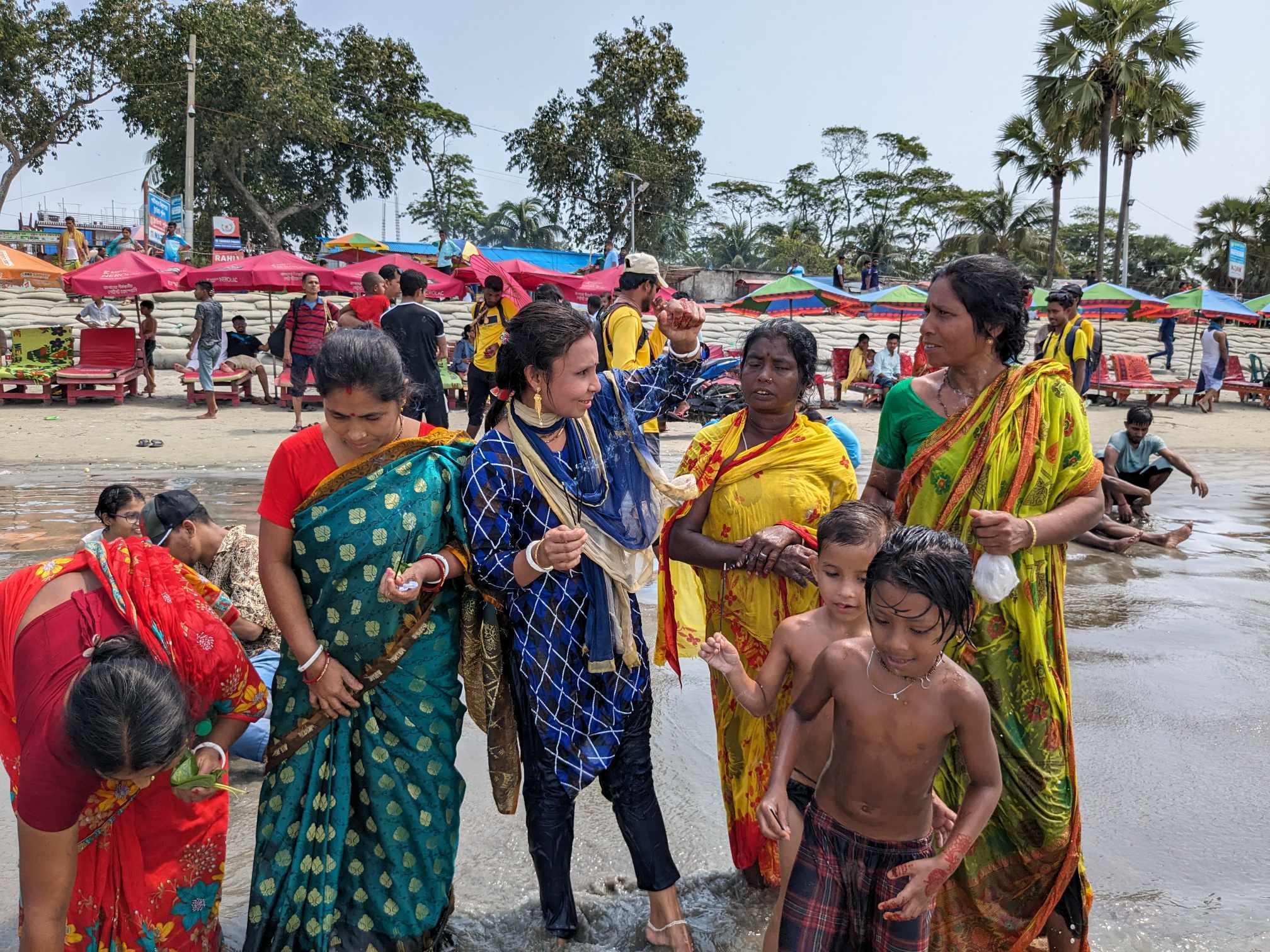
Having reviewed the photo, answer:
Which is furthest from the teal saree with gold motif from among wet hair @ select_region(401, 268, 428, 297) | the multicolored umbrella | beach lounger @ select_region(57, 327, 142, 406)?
the multicolored umbrella

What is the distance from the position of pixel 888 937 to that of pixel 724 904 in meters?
0.85

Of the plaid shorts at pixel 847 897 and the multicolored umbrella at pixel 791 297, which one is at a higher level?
the multicolored umbrella at pixel 791 297

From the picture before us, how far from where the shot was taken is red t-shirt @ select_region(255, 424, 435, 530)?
2322 millimetres

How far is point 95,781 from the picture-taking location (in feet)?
6.65

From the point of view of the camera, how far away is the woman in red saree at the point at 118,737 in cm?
194

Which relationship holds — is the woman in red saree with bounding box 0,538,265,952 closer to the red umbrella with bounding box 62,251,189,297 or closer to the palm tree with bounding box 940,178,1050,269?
the red umbrella with bounding box 62,251,189,297

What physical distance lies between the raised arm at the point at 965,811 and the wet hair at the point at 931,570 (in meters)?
0.18

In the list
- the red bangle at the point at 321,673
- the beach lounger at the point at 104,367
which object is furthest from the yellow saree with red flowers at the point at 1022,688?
the beach lounger at the point at 104,367

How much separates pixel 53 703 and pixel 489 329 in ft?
22.8

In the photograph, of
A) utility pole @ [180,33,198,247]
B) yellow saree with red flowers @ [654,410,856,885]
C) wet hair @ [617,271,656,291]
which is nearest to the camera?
yellow saree with red flowers @ [654,410,856,885]

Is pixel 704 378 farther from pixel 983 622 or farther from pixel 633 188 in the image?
pixel 633 188

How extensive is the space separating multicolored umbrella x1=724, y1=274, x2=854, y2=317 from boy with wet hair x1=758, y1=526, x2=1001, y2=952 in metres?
16.9

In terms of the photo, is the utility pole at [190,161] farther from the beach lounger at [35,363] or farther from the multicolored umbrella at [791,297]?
the multicolored umbrella at [791,297]

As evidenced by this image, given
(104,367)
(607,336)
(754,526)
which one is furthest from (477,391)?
(104,367)
